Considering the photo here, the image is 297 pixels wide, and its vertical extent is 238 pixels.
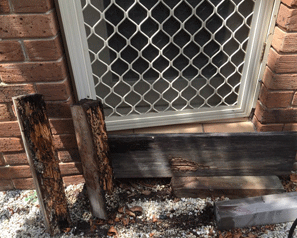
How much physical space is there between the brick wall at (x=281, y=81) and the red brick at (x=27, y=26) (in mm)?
1366

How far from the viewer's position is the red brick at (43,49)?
1.67 metres

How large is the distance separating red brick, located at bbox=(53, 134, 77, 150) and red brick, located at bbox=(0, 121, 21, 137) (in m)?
0.25

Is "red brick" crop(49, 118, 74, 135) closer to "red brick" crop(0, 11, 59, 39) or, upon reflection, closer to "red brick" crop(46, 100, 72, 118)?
"red brick" crop(46, 100, 72, 118)

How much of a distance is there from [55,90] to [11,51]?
0.33m

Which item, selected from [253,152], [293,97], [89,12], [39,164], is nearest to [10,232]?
[39,164]

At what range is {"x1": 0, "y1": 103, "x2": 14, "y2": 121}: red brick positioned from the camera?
6.20 feet

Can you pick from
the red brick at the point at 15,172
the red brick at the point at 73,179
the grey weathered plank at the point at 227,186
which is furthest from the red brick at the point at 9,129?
the grey weathered plank at the point at 227,186

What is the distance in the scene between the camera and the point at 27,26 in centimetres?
161

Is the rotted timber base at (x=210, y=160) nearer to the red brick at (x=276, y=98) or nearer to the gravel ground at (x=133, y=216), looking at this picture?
the gravel ground at (x=133, y=216)

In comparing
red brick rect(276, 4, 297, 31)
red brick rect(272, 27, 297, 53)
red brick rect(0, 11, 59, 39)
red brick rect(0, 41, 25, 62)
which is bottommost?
red brick rect(272, 27, 297, 53)

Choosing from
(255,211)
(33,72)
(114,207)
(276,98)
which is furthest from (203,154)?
(33,72)

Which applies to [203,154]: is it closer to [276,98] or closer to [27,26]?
[276,98]

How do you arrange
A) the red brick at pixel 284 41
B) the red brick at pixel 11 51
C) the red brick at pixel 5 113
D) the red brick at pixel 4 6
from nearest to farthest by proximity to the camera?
the red brick at pixel 4 6
the red brick at pixel 11 51
the red brick at pixel 284 41
the red brick at pixel 5 113

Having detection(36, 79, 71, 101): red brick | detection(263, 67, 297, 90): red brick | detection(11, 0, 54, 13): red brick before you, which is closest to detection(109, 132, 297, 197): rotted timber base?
detection(263, 67, 297, 90): red brick
